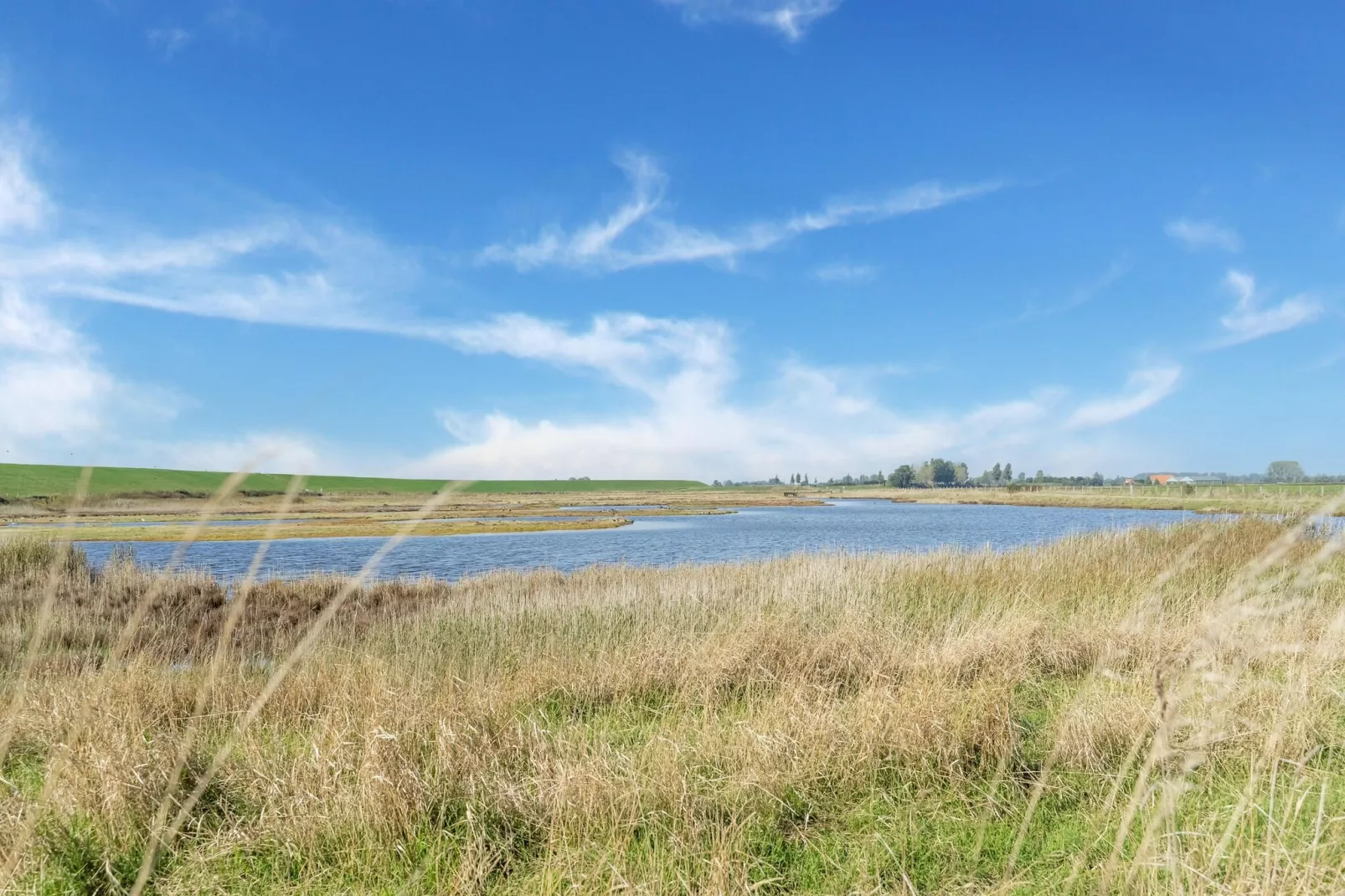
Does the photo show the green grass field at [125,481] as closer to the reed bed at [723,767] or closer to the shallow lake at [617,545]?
the shallow lake at [617,545]

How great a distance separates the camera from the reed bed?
314cm

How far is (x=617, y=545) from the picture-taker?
3238 cm

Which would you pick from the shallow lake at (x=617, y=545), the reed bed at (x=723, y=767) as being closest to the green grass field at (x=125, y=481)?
the shallow lake at (x=617, y=545)

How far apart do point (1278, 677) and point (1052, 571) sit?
639 cm

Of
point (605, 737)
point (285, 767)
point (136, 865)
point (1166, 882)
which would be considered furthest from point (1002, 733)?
point (136, 865)

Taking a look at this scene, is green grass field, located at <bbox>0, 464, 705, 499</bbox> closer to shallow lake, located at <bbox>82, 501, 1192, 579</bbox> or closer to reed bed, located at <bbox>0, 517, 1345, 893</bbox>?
shallow lake, located at <bbox>82, 501, 1192, 579</bbox>

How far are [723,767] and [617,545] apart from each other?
28.3 metres

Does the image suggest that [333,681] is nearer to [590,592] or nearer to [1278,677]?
[590,592]

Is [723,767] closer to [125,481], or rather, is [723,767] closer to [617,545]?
[617,545]

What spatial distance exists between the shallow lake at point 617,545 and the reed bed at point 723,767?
1141 centimetres

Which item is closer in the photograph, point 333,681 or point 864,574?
point 333,681

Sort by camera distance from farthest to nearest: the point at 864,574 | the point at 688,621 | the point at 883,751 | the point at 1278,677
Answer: the point at 864,574, the point at 688,621, the point at 1278,677, the point at 883,751

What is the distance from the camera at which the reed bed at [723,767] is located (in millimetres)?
3143

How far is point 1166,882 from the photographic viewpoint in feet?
9.46
